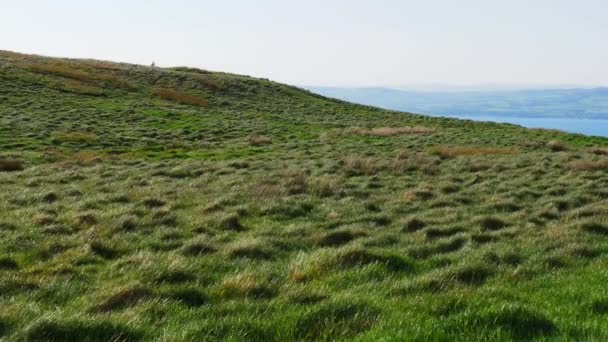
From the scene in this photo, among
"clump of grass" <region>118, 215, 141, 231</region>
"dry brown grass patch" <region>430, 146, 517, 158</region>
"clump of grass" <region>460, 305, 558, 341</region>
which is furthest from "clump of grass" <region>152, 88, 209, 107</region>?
"clump of grass" <region>460, 305, 558, 341</region>

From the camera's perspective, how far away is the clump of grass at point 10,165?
2408 cm

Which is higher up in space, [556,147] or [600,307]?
[556,147]

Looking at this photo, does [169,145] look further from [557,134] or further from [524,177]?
[557,134]

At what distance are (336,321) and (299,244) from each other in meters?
5.21

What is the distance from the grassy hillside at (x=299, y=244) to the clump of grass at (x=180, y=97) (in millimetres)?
30922

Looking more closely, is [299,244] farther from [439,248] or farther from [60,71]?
[60,71]

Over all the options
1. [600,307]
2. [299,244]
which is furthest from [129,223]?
[600,307]

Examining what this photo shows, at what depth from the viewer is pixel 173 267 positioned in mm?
9203

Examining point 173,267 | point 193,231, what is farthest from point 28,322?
point 193,231

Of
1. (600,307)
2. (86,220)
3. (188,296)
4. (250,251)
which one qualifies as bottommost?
(86,220)

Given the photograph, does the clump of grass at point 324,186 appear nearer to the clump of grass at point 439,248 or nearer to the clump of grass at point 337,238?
the clump of grass at point 337,238

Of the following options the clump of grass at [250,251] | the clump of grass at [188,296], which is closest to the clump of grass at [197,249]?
the clump of grass at [250,251]

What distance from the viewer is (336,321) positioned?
660 centimetres

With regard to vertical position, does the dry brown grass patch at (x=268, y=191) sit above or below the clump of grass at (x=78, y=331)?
below
